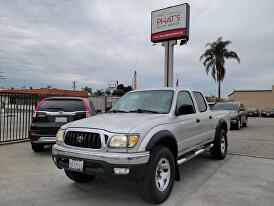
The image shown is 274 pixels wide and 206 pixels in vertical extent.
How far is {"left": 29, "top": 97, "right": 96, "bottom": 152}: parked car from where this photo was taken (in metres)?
7.49

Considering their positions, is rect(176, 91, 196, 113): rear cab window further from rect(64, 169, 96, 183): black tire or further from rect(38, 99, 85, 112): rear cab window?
rect(38, 99, 85, 112): rear cab window

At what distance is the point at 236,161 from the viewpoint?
745 centimetres

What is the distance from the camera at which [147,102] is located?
5.50m

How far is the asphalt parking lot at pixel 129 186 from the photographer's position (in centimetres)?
450

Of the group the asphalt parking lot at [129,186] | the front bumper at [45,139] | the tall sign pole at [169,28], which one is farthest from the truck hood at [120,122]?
→ the tall sign pole at [169,28]

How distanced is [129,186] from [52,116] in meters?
3.46

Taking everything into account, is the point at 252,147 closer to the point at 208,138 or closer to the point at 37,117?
the point at 208,138

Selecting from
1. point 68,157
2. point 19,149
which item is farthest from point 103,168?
point 19,149

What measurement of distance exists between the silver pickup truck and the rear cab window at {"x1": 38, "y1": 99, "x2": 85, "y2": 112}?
7.67 feet

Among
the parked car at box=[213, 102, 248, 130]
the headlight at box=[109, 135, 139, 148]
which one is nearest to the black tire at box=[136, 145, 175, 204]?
the headlight at box=[109, 135, 139, 148]

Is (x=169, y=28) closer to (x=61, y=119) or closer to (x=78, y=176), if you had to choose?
(x=61, y=119)

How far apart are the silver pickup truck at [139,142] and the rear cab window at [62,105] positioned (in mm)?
2339

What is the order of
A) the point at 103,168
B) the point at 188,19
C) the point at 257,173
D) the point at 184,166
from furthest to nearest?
1. the point at 188,19
2. the point at 184,166
3. the point at 257,173
4. the point at 103,168

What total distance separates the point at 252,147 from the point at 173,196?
6132 millimetres
